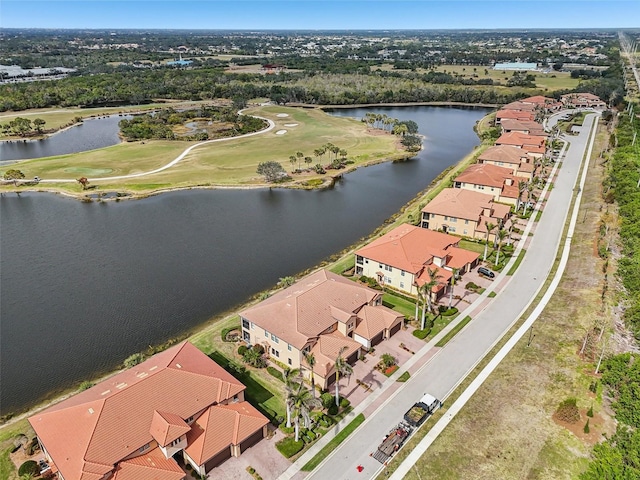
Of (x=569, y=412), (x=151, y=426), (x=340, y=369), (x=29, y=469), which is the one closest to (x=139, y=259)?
(x=29, y=469)

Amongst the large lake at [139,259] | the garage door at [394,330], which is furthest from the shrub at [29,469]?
the garage door at [394,330]

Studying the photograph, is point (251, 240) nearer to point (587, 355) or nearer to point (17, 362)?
point (17, 362)

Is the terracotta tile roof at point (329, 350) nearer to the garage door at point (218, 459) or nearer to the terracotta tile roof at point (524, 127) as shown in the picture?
the garage door at point (218, 459)

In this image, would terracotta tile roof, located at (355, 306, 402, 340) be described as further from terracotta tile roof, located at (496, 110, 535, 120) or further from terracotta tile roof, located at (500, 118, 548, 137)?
terracotta tile roof, located at (496, 110, 535, 120)

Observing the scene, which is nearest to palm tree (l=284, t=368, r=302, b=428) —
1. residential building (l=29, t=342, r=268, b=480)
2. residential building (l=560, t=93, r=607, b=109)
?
residential building (l=29, t=342, r=268, b=480)

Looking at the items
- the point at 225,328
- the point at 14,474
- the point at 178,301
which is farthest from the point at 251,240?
the point at 14,474

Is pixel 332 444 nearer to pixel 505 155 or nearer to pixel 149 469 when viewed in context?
pixel 149 469
